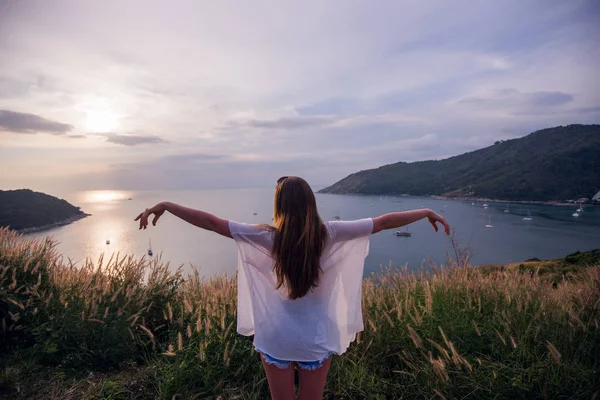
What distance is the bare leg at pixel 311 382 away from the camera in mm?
2117

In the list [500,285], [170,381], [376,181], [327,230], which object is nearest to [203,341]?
[170,381]

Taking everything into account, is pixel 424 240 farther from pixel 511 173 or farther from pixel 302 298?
pixel 302 298

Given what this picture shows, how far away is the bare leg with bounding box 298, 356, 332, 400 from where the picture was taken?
212 cm

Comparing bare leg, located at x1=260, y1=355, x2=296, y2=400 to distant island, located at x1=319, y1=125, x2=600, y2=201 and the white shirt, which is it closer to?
the white shirt

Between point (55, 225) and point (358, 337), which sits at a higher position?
point (358, 337)

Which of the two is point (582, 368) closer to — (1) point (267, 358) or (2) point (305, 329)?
(2) point (305, 329)

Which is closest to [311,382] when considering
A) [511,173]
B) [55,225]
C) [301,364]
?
[301,364]

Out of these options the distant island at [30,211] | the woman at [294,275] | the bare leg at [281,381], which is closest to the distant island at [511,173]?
the distant island at [30,211]

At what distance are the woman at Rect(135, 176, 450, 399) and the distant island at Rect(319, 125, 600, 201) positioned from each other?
124 m

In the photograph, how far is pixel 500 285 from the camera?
4055 mm

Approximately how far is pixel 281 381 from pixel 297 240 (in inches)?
36.0

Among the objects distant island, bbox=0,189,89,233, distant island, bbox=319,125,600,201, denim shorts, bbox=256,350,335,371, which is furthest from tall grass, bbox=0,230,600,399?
distant island, bbox=319,125,600,201

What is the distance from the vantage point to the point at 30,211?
70250 mm

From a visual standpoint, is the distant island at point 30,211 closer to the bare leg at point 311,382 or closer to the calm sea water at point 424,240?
the calm sea water at point 424,240
